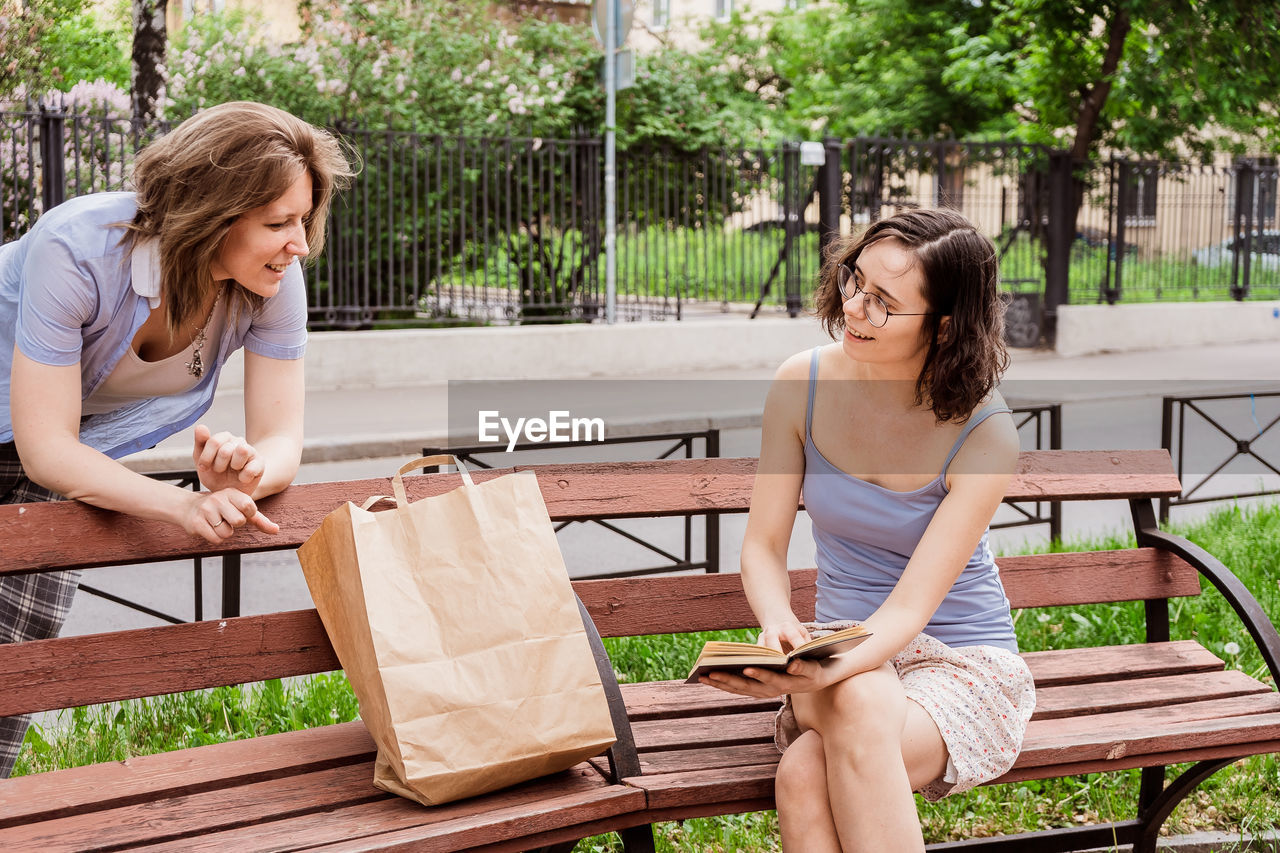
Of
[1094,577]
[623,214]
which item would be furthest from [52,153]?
[1094,577]

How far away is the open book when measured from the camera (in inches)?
86.8

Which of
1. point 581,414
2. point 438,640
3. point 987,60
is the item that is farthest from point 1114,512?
point 987,60

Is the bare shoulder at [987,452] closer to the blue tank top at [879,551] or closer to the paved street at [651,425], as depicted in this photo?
the blue tank top at [879,551]

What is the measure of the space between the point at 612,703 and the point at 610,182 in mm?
10552

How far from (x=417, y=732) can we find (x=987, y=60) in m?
17.6

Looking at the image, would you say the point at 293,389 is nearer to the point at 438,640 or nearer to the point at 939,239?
the point at 438,640

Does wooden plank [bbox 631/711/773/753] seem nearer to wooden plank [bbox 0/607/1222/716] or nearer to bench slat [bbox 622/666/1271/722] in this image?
bench slat [bbox 622/666/1271/722]

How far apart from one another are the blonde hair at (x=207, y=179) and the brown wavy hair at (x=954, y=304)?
1.08 m

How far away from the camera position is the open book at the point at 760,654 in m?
2.21

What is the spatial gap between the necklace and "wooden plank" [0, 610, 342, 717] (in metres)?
0.49

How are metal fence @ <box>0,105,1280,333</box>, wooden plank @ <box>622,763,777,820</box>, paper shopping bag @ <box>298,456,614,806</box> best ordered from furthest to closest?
metal fence @ <box>0,105,1280,333</box>, wooden plank @ <box>622,763,777,820</box>, paper shopping bag @ <box>298,456,614,806</box>

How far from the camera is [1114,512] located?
7668 mm

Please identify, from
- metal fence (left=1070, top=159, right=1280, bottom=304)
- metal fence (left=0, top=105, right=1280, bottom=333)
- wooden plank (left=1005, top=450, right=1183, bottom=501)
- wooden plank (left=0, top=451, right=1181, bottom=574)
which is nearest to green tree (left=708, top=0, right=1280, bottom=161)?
metal fence (left=1070, top=159, right=1280, bottom=304)

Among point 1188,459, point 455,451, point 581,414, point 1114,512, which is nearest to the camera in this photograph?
point 455,451
